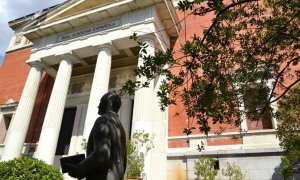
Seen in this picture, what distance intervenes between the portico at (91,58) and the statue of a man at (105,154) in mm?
9860

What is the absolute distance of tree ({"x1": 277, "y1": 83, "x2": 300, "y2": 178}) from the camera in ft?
29.6

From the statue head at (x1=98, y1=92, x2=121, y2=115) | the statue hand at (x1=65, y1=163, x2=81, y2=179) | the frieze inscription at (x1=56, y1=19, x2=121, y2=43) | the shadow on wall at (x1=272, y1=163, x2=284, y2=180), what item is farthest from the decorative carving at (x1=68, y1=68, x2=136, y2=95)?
the statue hand at (x1=65, y1=163, x2=81, y2=179)

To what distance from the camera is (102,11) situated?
16906 millimetres

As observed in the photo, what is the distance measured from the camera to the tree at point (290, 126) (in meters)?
9.02

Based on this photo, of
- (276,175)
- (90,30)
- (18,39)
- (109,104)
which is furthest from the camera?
(18,39)

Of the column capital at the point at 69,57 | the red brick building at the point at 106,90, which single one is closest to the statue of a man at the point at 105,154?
the red brick building at the point at 106,90

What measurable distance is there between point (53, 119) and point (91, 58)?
6252 mm

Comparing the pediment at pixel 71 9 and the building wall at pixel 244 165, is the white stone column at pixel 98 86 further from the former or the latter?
the building wall at pixel 244 165

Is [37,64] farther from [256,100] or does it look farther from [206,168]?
[256,100]

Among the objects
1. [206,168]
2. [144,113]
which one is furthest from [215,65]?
[206,168]

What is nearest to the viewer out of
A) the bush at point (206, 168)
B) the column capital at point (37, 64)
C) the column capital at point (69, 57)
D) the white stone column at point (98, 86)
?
the bush at point (206, 168)

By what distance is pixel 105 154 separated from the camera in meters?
2.59

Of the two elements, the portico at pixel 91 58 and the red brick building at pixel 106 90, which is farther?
the portico at pixel 91 58

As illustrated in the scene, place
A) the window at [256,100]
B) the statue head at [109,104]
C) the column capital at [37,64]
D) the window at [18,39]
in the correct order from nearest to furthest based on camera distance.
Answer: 1. the statue head at [109,104]
2. the window at [256,100]
3. the column capital at [37,64]
4. the window at [18,39]
